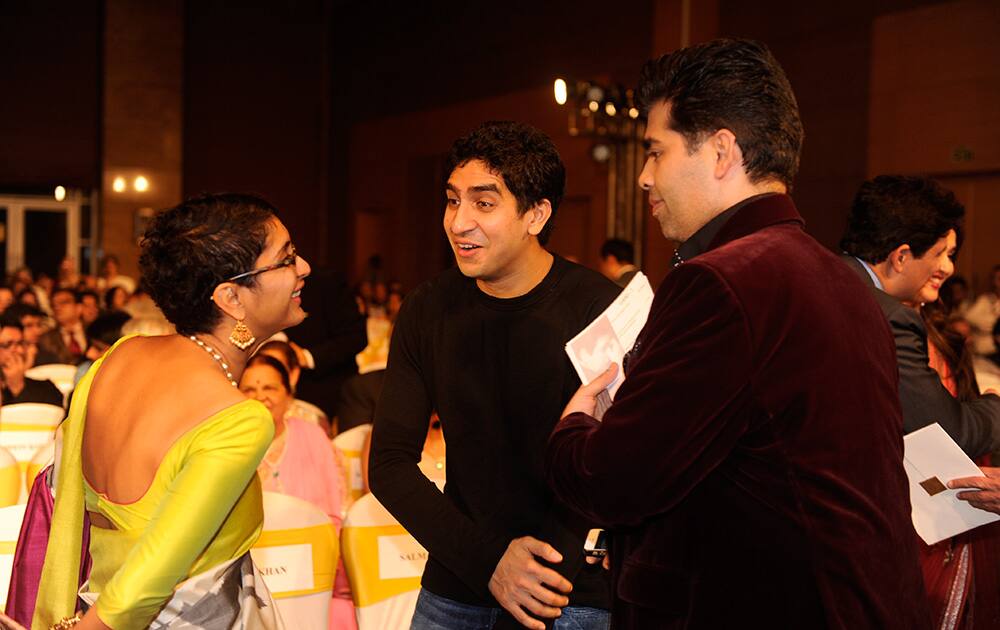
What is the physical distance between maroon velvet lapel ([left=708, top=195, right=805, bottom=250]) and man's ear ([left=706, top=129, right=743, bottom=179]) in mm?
64

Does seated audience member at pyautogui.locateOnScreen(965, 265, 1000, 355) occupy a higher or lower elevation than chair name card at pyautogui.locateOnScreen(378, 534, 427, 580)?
higher

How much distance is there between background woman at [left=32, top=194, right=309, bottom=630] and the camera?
1.75 meters

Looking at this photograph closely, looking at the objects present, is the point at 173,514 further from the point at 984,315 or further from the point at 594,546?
the point at 984,315

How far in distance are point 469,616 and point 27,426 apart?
3.58 metres

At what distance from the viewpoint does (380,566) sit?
10.2 feet

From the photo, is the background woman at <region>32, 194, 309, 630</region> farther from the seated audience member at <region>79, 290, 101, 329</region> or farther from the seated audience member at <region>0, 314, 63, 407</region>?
the seated audience member at <region>79, 290, 101, 329</region>

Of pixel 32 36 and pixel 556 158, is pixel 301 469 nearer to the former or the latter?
pixel 556 158

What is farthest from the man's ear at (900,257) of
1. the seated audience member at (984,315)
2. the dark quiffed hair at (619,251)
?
the seated audience member at (984,315)

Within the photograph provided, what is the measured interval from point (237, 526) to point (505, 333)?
2.05 feet

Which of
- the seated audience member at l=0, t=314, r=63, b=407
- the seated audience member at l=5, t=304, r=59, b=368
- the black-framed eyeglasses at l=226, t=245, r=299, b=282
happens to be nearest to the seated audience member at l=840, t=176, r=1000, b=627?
the black-framed eyeglasses at l=226, t=245, r=299, b=282

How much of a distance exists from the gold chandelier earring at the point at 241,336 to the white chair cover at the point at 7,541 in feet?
4.04

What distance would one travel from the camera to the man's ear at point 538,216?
2.14 metres

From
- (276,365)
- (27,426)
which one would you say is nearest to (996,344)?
(276,365)

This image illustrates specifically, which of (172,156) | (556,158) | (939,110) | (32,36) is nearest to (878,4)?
(939,110)
